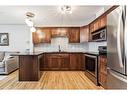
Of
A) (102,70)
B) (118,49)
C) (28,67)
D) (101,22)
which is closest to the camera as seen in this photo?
(118,49)

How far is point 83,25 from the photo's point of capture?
375 inches

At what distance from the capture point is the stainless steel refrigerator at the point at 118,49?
7.09 feet

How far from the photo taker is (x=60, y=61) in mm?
9008

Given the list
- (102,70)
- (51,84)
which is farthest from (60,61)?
(102,70)

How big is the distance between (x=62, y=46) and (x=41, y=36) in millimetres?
1279

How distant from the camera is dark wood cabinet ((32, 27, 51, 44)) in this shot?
30.9ft

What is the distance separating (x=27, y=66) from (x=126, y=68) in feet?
14.4

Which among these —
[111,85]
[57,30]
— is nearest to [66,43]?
[57,30]

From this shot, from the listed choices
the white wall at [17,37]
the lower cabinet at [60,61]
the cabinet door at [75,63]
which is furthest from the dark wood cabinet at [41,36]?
the cabinet door at [75,63]

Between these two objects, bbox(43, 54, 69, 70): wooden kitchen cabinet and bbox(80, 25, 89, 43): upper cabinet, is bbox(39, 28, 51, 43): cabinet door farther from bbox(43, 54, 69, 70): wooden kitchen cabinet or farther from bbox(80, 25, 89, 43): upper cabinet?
bbox(80, 25, 89, 43): upper cabinet

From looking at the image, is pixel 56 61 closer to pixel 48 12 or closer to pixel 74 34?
pixel 74 34

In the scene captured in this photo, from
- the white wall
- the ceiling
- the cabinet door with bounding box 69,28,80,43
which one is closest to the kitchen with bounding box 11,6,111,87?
the cabinet door with bounding box 69,28,80,43

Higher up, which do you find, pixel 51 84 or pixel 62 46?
pixel 62 46
